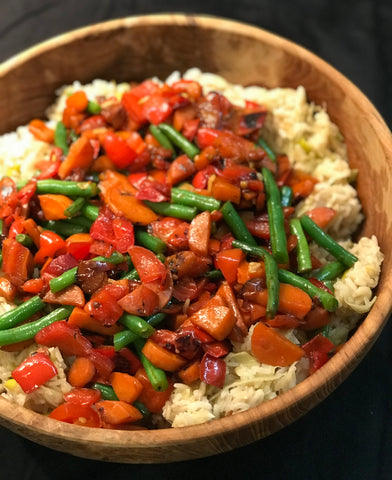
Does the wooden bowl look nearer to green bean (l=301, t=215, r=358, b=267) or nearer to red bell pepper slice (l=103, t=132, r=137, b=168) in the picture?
green bean (l=301, t=215, r=358, b=267)

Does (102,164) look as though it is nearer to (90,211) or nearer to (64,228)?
(90,211)

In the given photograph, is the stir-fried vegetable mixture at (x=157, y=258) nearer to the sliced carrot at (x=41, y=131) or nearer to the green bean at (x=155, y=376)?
the green bean at (x=155, y=376)

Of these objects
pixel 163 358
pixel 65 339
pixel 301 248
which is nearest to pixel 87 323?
pixel 65 339

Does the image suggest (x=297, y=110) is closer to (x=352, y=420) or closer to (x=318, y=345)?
(x=318, y=345)

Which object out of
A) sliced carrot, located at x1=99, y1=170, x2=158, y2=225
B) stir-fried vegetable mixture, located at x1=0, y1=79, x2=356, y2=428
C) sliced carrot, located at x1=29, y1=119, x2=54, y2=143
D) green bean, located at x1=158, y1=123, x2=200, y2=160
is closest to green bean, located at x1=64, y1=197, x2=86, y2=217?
stir-fried vegetable mixture, located at x1=0, y1=79, x2=356, y2=428

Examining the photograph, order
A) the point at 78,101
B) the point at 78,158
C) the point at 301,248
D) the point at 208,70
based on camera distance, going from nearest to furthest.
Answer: the point at 301,248
the point at 78,158
the point at 78,101
the point at 208,70

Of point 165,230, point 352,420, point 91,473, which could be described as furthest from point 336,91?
point 91,473

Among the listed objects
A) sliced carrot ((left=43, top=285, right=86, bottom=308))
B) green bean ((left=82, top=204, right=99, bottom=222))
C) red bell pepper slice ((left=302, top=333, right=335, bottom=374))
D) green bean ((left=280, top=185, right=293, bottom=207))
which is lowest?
red bell pepper slice ((left=302, top=333, right=335, bottom=374))
